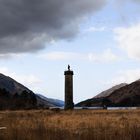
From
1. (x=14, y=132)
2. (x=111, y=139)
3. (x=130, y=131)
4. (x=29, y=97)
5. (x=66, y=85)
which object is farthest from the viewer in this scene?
(x=29, y=97)

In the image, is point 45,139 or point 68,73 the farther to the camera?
point 68,73

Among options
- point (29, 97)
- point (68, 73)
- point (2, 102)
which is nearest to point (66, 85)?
point (68, 73)

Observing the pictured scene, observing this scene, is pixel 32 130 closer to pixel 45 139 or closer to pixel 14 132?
pixel 14 132

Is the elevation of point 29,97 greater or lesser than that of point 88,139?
greater

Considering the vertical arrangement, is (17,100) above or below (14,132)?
above

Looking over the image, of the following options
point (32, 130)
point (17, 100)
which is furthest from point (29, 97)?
point (32, 130)

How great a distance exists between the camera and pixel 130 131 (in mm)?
17781

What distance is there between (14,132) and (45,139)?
2.30 metres

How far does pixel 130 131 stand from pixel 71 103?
→ 5134 centimetres

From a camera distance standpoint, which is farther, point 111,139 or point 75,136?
point 75,136

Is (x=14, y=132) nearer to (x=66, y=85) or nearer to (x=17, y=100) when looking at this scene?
(x=66, y=85)

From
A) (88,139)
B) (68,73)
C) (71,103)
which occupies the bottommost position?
(88,139)

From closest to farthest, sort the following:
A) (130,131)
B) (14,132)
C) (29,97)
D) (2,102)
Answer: (130,131)
(14,132)
(2,102)
(29,97)

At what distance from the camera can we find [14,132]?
749 inches
